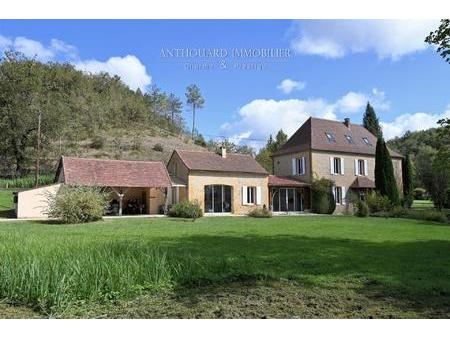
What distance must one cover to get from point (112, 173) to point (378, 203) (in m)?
19.2

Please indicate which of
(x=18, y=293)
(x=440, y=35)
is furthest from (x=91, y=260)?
(x=440, y=35)

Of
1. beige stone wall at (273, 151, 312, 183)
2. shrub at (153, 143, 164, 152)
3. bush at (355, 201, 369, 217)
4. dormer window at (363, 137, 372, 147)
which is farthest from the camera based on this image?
shrub at (153, 143, 164, 152)

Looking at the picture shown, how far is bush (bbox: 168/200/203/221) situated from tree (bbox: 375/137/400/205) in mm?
16628

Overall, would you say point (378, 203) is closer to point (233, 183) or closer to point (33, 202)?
point (233, 183)

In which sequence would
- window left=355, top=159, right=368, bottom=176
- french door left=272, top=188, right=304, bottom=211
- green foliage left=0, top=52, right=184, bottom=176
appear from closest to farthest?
french door left=272, top=188, right=304, bottom=211 < window left=355, top=159, right=368, bottom=176 < green foliage left=0, top=52, right=184, bottom=176

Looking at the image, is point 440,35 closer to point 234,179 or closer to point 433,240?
point 433,240

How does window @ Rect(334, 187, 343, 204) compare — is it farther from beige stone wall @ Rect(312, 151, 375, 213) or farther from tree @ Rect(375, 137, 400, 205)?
tree @ Rect(375, 137, 400, 205)

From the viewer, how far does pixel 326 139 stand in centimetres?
3669

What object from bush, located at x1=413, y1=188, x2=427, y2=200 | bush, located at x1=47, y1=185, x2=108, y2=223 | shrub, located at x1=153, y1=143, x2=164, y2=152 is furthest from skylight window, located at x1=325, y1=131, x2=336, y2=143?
bush, located at x1=413, y1=188, x2=427, y2=200

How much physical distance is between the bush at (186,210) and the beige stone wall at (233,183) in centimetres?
379

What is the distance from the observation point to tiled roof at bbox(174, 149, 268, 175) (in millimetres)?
30741

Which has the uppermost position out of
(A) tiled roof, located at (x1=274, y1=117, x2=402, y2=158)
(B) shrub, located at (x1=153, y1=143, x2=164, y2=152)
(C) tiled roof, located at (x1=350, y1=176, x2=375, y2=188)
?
(B) shrub, located at (x1=153, y1=143, x2=164, y2=152)

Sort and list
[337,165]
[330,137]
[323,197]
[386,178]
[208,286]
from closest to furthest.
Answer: [208,286]
[323,197]
[386,178]
[337,165]
[330,137]

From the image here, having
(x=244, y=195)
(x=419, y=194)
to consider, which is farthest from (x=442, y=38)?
(x=419, y=194)
